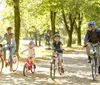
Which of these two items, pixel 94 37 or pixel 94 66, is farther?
pixel 94 66

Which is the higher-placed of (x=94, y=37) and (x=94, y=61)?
(x=94, y=37)

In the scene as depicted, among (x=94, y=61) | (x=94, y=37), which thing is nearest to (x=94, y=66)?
(x=94, y=61)

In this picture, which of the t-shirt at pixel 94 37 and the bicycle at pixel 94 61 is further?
the bicycle at pixel 94 61

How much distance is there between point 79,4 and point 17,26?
1816 cm

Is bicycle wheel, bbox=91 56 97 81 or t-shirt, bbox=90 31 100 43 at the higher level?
t-shirt, bbox=90 31 100 43

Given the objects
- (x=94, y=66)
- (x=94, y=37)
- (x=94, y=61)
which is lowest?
(x=94, y=66)

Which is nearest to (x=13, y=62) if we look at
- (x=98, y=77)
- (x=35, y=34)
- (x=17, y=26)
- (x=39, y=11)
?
(x=98, y=77)

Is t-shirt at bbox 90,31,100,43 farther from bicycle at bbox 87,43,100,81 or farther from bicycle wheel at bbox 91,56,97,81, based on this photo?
bicycle wheel at bbox 91,56,97,81

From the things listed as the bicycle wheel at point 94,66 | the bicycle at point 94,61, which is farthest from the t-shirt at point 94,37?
the bicycle wheel at point 94,66

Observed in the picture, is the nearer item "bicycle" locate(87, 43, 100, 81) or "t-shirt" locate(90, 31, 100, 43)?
"t-shirt" locate(90, 31, 100, 43)

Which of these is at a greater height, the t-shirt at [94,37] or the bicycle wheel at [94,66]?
the t-shirt at [94,37]

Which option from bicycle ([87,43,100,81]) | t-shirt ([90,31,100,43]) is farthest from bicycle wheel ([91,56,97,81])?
t-shirt ([90,31,100,43])

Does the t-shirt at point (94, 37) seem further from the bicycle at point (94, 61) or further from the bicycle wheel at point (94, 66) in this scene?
the bicycle wheel at point (94, 66)

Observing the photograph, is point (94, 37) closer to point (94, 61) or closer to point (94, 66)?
point (94, 61)
